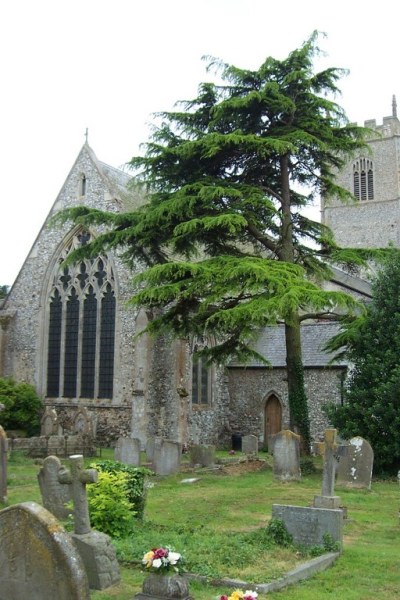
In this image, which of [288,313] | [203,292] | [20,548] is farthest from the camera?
[203,292]

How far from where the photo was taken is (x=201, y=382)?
1070 inches

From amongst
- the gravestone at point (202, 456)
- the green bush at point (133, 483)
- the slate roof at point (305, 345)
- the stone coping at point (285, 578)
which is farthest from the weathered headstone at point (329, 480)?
the slate roof at point (305, 345)

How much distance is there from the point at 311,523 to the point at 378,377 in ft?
30.7

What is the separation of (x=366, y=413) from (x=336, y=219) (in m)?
43.6

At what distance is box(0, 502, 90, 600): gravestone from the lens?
16.3 ft

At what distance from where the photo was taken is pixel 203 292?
1667 centimetres

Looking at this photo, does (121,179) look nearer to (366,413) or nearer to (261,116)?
(261,116)

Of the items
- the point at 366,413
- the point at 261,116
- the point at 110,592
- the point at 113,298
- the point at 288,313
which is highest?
the point at 261,116

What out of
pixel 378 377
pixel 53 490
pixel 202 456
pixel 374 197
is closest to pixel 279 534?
pixel 53 490

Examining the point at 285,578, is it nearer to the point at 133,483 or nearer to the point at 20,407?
the point at 133,483

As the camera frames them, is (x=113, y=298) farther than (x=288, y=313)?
Yes

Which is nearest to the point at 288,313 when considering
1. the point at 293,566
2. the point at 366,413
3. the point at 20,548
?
the point at 366,413

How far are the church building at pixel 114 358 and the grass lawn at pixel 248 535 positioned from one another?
8.27m

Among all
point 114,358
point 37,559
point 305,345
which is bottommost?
point 37,559
